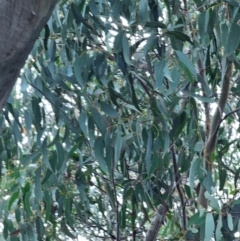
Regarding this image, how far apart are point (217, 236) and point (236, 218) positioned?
12.6 inches

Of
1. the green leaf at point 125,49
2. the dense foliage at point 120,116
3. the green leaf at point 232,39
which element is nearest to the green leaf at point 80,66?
the dense foliage at point 120,116

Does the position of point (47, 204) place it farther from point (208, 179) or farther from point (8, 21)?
point (8, 21)

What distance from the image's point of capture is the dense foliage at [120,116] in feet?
5.90

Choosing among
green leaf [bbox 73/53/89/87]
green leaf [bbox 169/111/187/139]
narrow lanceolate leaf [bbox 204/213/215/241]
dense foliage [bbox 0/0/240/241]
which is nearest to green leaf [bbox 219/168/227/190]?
dense foliage [bbox 0/0/240/241]

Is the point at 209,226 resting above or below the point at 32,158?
below

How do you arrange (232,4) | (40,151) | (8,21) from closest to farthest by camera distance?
1. (8,21)
2. (232,4)
3. (40,151)

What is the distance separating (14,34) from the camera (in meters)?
1.02

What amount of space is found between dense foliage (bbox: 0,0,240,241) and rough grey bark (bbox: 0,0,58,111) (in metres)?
0.62

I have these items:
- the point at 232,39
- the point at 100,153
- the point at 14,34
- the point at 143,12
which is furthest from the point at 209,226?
the point at 14,34

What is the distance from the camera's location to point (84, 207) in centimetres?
242

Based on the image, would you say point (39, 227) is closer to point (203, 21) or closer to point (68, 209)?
point (68, 209)

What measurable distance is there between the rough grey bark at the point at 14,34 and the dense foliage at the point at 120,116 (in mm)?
619

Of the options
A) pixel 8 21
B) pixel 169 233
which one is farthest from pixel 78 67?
pixel 169 233

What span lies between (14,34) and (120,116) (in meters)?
0.92
